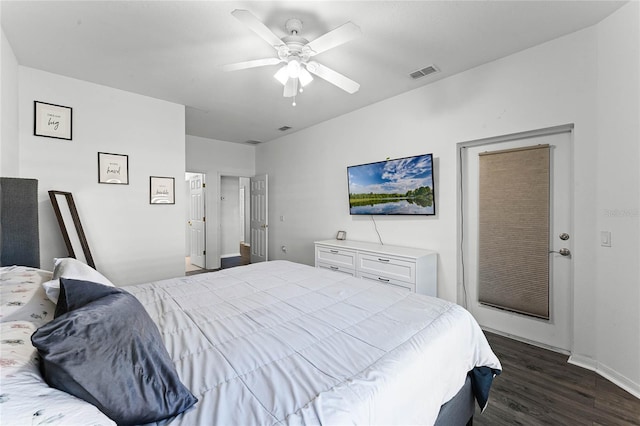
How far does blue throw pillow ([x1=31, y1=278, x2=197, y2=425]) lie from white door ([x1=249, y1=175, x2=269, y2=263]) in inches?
193

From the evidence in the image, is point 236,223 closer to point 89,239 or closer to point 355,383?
point 89,239

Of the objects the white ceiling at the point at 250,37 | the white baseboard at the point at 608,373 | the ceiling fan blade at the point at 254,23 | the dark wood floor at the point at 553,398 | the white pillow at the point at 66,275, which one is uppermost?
the white ceiling at the point at 250,37

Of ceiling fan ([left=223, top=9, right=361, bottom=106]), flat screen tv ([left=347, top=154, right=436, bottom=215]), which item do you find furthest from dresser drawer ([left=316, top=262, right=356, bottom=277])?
ceiling fan ([left=223, top=9, right=361, bottom=106])

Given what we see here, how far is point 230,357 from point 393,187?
292 cm

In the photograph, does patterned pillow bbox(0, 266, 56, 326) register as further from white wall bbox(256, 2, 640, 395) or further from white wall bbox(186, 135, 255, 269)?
white wall bbox(186, 135, 255, 269)

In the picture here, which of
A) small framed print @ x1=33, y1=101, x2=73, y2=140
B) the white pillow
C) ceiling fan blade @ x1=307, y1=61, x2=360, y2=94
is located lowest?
the white pillow

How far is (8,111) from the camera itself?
242 cm

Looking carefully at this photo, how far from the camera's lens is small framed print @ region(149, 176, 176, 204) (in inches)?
143

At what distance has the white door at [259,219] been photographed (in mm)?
5808

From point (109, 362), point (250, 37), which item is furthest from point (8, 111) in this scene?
point (109, 362)

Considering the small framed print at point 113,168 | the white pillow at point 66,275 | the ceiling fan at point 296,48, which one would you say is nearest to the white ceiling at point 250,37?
the ceiling fan at point 296,48

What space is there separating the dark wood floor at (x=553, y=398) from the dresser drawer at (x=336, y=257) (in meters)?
1.79

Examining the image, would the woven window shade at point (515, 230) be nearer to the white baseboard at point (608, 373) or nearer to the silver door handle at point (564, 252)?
the silver door handle at point (564, 252)

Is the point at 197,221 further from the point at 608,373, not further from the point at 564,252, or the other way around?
the point at 608,373
